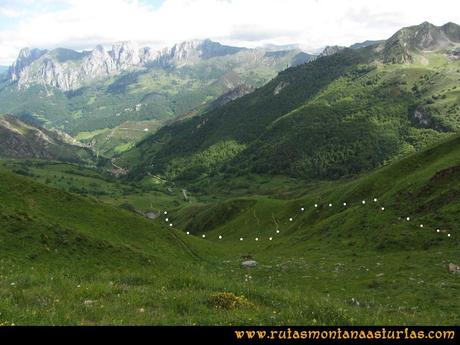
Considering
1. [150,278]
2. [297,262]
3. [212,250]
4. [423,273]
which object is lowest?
[212,250]

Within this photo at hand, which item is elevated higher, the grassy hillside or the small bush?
the small bush

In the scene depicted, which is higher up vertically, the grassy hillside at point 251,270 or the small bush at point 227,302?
the small bush at point 227,302

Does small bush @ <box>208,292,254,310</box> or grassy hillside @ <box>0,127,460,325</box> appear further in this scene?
small bush @ <box>208,292,254,310</box>

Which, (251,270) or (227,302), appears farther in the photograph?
(251,270)

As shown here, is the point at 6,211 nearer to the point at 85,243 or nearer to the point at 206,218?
the point at 85,243

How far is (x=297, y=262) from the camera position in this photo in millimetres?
67188

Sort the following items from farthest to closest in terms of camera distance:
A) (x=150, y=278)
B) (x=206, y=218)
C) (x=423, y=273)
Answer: (x=206, y=218)
(x=423, y=273)
(x=150, y=278)

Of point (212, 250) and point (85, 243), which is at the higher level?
point (85, 243)

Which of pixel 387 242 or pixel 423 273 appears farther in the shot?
pixel 387 242

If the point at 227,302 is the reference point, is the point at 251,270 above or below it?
below

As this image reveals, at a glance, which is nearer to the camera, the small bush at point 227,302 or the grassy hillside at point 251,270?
the grassy hillside at point 251,270

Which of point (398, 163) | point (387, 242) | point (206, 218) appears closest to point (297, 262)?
point (387, 242)
